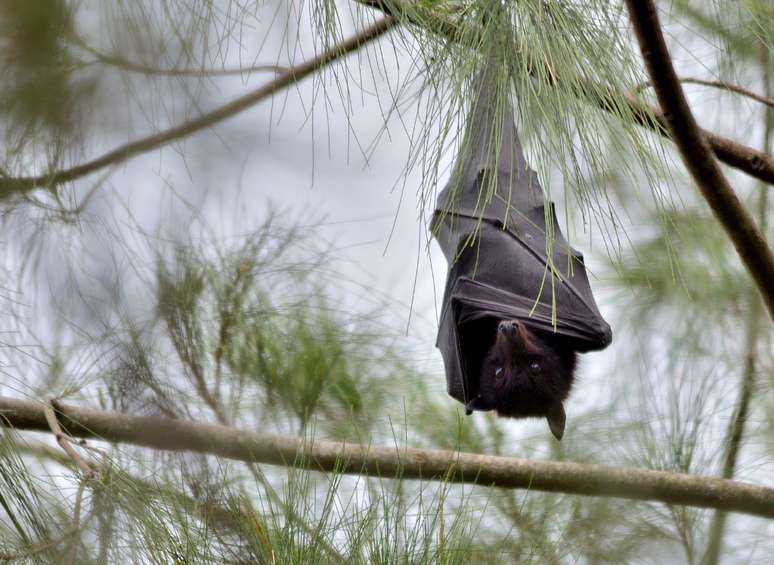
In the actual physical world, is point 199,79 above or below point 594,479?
above

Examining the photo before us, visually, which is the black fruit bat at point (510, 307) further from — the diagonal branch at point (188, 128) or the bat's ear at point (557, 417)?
the diagonal branch at point (188, 128)

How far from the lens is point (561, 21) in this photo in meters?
1.96

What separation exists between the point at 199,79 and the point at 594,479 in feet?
4.65

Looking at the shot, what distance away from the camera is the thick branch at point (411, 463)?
2.29 m

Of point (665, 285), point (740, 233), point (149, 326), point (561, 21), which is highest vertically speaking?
point (665, 285)

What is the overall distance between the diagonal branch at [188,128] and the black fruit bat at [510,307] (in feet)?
1.91

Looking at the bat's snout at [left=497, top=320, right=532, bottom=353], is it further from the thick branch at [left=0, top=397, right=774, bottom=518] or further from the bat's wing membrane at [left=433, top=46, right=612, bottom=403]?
the thick branch at [left=0, top=397, right=774, bottom=518]

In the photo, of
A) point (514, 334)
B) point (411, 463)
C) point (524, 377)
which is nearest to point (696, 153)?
point (411, 463)

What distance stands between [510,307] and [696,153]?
106cm

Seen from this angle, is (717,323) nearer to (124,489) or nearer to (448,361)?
(448,361)

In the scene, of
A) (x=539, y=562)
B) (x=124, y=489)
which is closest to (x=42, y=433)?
(x=124, y=489)

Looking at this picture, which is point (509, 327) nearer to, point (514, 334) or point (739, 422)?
point (514, 334)

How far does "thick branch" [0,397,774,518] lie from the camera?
229 centimetres

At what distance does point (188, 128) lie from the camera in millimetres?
2064
